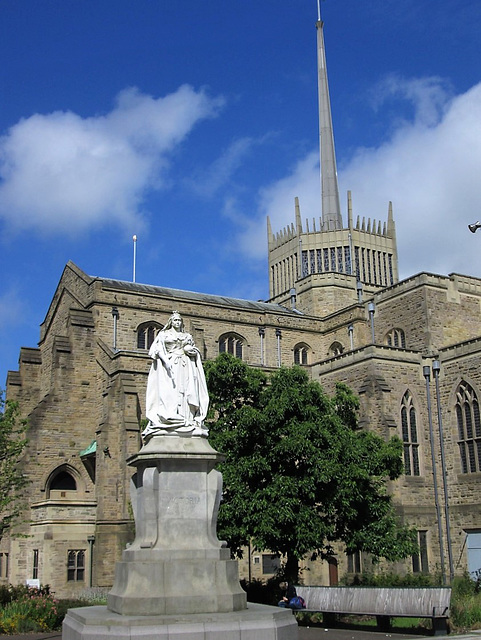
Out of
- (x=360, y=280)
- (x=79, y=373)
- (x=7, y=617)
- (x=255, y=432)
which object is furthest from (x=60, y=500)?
(x=360, y=280)

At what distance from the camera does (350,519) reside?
2561cm

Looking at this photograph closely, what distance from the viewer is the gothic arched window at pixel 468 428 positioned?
35.0 m

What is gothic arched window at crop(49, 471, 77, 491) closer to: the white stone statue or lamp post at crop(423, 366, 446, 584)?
lamp post at crop(423, 366, 446, 584)

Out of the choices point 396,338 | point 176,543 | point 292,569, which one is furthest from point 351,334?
point 176,543

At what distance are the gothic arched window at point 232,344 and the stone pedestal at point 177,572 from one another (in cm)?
3192

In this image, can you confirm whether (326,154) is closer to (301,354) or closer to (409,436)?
(301,354)

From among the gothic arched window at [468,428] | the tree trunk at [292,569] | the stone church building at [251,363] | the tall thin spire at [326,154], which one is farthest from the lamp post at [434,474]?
the tall thin spire at [326,154]

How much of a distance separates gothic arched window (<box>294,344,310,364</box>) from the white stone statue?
111 feet

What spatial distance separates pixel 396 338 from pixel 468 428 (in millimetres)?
9468

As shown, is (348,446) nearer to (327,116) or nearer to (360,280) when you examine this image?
(360,280)

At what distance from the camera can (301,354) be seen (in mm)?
48031

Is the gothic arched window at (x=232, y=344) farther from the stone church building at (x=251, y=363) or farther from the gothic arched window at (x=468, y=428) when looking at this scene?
the gothic arched window at (x=468, y=428)

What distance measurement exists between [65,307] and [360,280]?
72.5ft

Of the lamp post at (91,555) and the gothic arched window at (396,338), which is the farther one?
the gothic arched window at (396,338)
